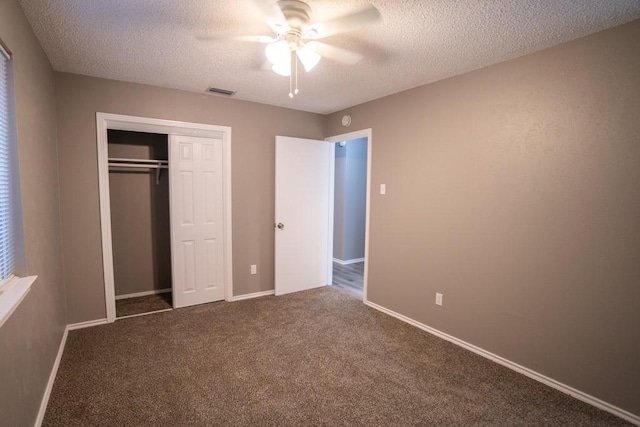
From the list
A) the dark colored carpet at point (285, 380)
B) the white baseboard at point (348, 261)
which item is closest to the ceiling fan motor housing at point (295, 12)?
the dark colored carpet at point (285, 380)

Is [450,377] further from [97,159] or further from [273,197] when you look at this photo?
[97,159]

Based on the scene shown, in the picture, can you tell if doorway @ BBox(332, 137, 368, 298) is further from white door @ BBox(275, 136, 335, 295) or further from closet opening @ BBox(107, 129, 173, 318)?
closet opening @ BBox(107, 129, 173, 318)

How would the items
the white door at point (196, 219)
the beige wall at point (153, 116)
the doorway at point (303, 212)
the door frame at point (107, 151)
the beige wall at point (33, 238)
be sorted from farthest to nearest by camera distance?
the doorway at point (303, 212) < the white door at point (196, 219) < the door frame at point (107, 151) < the beige wall at point (153, 116) < the beige wall at point (33, 238)

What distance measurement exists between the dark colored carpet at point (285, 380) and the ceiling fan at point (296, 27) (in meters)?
2.14

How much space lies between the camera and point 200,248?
356cm

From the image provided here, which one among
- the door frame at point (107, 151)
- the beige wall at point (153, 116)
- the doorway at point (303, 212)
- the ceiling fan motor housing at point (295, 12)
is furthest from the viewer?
the doorway at point (303, 212)

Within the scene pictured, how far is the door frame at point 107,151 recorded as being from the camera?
9.64 feet

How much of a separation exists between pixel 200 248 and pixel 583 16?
145 inches

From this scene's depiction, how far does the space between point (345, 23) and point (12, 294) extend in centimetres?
219

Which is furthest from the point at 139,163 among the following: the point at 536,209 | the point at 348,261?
the point at 536,209

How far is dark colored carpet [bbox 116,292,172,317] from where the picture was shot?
3.38m

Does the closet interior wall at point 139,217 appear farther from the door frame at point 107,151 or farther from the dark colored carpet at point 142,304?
the door frame at point 107,151

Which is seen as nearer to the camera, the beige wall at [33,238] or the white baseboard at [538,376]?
the beige wall at [33,238]

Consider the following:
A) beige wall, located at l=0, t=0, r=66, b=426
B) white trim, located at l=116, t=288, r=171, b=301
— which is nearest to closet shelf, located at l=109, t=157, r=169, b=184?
beige wall, located at l=0, t=0, r=66, b=426
